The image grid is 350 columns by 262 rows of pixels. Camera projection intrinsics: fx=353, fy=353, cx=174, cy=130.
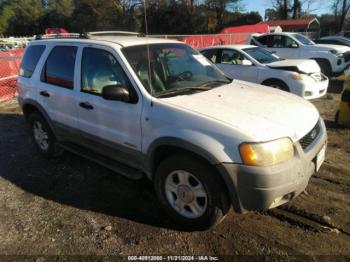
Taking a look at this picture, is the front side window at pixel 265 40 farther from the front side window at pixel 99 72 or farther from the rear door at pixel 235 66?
the front side window at pixel 99 72

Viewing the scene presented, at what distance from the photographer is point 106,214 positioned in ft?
13.0

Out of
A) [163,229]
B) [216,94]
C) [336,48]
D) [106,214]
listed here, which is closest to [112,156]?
[106,214]

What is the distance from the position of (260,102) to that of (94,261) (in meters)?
2.25


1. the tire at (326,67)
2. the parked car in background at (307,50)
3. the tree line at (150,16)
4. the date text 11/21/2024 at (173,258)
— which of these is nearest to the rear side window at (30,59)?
the date text 11/21/2024 at (173,258)

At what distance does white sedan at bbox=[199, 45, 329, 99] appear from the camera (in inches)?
328

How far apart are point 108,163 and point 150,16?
164 feet

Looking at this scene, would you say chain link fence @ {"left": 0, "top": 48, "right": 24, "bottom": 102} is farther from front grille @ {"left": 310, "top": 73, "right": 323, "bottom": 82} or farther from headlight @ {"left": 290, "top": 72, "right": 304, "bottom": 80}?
front grille @ {"left": 310, "top": 73, "right": 323, "bottom": 82}

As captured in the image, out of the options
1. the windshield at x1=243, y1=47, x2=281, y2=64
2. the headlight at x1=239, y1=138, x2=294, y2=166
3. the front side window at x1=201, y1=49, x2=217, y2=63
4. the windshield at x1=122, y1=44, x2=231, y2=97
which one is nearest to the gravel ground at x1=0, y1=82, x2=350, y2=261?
the headlight at x1=239, y1=138, x2=294, y2=166

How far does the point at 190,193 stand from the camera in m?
3.44

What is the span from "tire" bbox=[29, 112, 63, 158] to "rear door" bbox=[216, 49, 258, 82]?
17.4 ft

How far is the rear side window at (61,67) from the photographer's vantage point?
4613mm

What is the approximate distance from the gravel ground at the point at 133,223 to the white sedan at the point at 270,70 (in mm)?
3555

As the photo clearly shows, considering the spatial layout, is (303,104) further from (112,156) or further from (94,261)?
(94,261)

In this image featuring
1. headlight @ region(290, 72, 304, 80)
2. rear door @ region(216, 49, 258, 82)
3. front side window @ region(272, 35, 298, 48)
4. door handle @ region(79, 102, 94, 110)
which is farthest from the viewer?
front side window @ region(272, 35, 298, 48)
